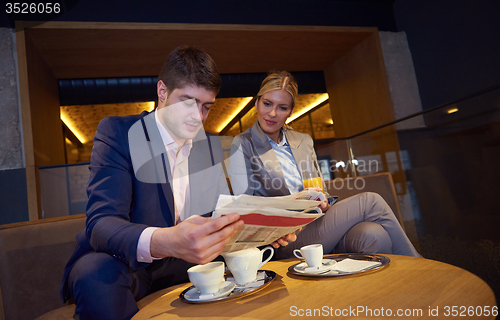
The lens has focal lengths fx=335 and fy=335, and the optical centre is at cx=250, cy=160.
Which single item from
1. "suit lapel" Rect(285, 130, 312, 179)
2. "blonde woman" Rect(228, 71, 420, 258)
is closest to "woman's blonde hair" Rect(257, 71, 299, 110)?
"blonde woman" Rect(228, 71, 420, 258)

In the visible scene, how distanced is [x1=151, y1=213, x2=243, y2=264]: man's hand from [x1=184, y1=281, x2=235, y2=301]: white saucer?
12 cm

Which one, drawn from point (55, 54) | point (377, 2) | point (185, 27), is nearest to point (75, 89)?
point (55, 54)

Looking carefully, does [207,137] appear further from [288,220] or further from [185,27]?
[185,27]

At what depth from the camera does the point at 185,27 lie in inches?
151

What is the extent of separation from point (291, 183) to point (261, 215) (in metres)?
1.20

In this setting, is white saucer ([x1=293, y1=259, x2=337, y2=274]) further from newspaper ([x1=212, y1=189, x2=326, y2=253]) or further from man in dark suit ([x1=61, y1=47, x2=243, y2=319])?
man in dark suit ([x1=61, y1=47, x2=243, y2=319])

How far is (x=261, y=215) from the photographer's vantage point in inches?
29.4

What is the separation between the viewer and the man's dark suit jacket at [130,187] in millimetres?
943

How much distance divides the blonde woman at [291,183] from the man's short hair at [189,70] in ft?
2.15

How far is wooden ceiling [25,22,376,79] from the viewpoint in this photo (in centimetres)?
372

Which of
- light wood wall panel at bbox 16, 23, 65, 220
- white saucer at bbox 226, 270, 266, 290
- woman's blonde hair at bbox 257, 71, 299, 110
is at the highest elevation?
light wood wall panel at bbox 16, 23, 65, 220

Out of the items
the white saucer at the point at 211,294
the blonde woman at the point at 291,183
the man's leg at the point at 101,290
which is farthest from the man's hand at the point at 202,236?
the blonde woman at the point at 291,183

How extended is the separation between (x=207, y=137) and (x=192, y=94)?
11.3 inches

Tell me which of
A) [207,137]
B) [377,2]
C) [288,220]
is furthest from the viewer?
[377,2]
